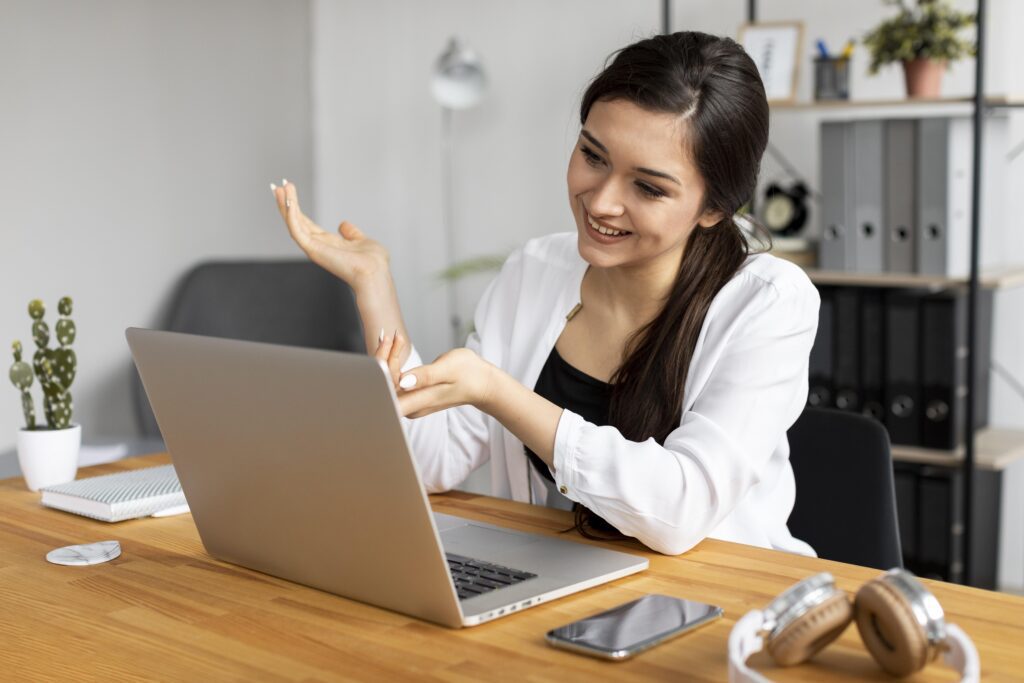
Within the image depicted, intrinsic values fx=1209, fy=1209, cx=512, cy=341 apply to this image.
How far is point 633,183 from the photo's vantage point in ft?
4.85

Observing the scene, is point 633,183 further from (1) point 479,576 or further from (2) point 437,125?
(2) point 437,125

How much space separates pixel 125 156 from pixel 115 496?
2.26 metres

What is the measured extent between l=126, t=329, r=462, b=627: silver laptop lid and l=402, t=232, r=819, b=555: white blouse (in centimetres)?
30

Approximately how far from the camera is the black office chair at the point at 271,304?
3580 mm

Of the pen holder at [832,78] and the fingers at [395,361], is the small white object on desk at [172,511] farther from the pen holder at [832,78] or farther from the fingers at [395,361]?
the pen holder at [832,78]

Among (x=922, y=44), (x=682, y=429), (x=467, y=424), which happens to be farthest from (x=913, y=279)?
(x=682, y=429)

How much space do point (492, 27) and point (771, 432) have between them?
8.81ft

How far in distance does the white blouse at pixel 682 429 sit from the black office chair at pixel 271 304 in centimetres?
182

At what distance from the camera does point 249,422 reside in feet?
3.59

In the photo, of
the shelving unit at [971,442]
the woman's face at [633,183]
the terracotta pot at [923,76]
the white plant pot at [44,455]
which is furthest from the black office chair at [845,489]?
the terracotta pot at [923,76]

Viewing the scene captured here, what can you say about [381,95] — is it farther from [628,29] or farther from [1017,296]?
[1017,296]

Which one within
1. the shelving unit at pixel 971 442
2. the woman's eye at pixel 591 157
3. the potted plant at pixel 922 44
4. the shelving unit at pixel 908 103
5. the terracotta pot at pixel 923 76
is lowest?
the shelving unit at pixel 971 442

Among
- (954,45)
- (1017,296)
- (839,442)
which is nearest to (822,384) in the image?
(1017,296)

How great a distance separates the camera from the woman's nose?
1.47 meters
